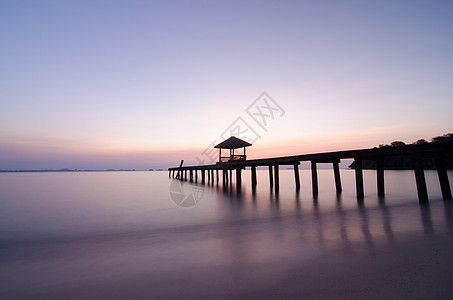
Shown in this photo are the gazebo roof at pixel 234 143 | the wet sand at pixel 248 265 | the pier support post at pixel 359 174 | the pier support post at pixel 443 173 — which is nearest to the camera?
the wet sand at pixel 248 265

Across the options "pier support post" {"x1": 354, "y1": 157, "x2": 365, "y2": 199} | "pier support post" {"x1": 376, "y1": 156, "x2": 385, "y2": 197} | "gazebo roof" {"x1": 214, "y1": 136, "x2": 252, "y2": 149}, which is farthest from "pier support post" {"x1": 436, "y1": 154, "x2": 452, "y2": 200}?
"gazebo roof" {"x1": 214, "y1": 136, "x2": 252, "y2": 149}

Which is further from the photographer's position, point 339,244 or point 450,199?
point 450,199

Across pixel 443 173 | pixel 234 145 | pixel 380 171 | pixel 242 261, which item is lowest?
pixel 242 261

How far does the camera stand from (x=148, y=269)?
12.2 ft

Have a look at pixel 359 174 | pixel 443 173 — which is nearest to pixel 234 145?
pixel 359 174

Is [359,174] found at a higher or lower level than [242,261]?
higher

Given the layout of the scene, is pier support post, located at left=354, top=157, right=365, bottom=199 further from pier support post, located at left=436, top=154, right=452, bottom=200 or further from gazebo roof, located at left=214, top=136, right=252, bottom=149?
gazebo roof, located at left=214, top=136, right=252, bottom=149

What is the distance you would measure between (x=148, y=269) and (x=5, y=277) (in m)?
2.21

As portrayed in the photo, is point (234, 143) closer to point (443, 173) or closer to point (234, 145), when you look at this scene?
point (234, 145)

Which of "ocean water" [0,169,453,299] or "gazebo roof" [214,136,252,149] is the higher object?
"gazebo roof" [214,136,252,149]

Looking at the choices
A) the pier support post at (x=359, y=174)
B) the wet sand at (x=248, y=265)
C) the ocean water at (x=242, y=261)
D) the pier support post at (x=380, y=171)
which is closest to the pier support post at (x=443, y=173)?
the pier support post at (x=380, y=171)

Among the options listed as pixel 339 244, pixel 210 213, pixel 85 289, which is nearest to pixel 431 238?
pixel 339 244

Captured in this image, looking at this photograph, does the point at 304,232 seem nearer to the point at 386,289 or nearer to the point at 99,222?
the point at 386,289

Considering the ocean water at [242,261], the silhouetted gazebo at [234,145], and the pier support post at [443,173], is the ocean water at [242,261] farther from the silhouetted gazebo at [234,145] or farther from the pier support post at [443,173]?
the silhouetted gazebo at [234,145]
